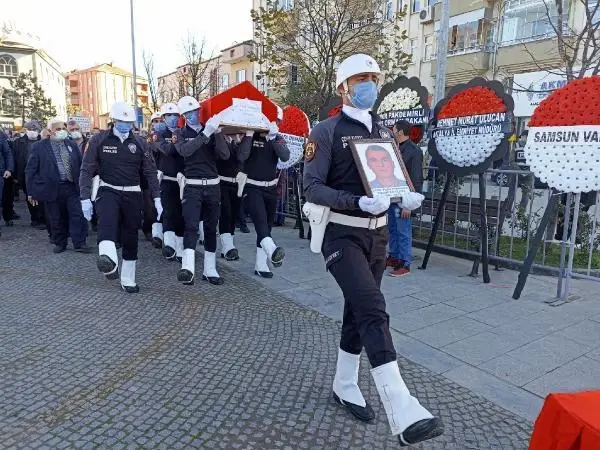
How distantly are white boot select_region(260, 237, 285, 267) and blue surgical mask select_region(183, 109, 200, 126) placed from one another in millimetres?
1713

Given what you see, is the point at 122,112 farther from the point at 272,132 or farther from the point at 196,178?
the point at 272,132

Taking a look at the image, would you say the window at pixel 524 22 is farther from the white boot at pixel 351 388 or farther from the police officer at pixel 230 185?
the white boot at pixel 351 388

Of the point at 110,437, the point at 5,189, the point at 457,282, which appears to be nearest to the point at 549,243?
the point at 457,282

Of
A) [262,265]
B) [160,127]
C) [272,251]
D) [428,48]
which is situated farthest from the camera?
[428,48]

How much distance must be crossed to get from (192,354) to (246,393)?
82cm

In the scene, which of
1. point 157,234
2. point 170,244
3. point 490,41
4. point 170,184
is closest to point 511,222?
point 170,184

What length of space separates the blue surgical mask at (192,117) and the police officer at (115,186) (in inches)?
26.5

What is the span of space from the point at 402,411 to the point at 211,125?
4.14 meters

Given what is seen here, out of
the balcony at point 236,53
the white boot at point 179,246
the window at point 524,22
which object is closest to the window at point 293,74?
the white boot at point 179,246

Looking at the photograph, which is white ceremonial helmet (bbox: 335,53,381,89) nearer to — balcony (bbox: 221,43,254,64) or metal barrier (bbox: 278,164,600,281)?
metal barrier (bbox: 278,164,600,281)

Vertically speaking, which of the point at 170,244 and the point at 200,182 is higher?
the point at 200,182

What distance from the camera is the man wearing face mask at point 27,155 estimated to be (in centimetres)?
1005

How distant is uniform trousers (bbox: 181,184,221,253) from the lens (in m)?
5.81

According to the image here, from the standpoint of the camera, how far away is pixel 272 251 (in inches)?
236
